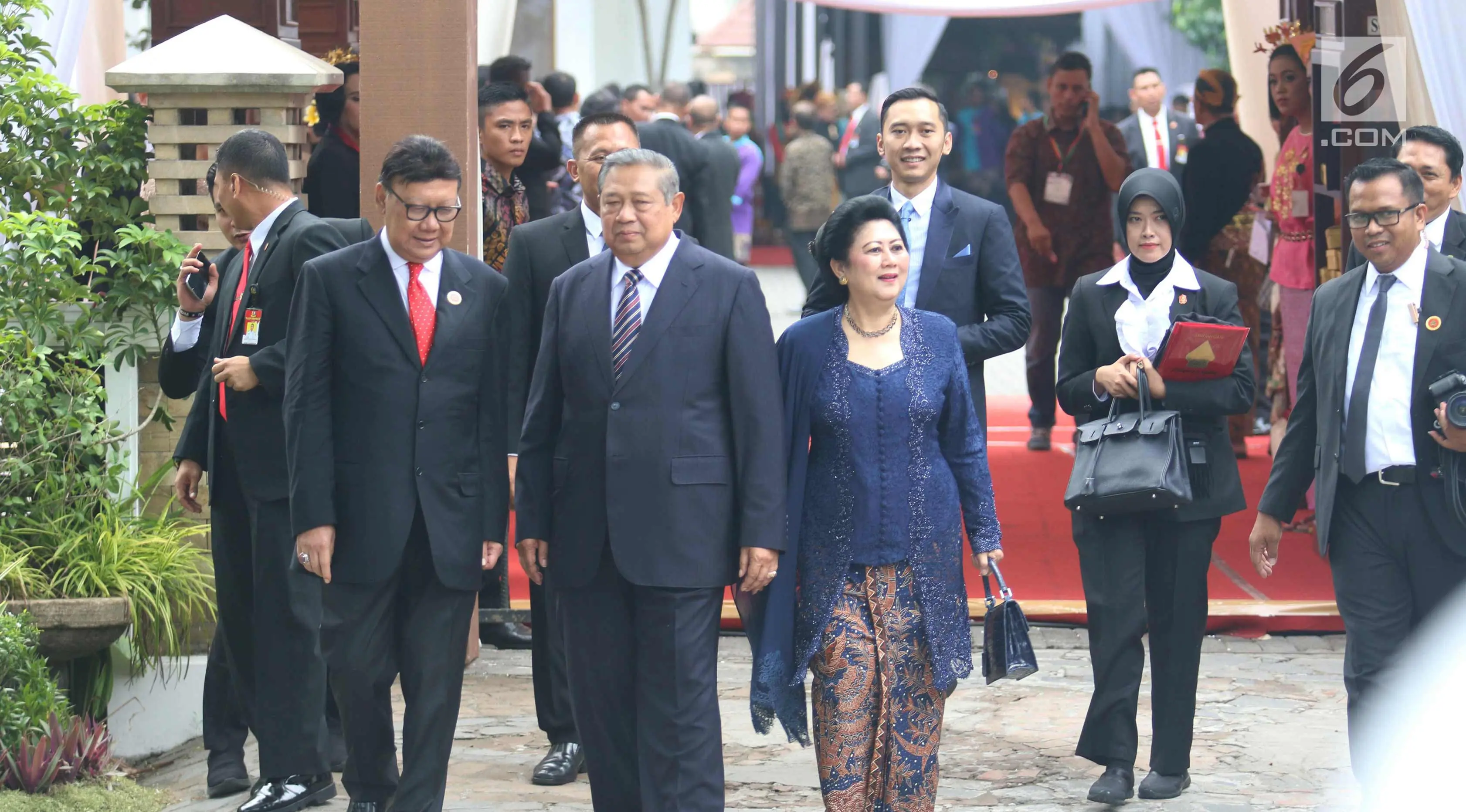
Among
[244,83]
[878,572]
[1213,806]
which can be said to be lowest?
[1213,806]

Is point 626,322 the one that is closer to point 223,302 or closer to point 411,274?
point 411,274

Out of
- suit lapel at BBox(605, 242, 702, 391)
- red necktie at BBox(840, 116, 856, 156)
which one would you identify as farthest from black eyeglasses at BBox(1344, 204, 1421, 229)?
red necktie at BBox(840, 116, 856, 156)

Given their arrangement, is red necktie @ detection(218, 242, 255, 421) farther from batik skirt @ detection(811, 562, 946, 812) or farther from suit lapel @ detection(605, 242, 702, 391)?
batik skirt @ detection(811, 562, 946, 812)

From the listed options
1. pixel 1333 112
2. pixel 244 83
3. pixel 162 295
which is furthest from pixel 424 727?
pixel 1333 112

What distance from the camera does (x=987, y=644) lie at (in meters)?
4.48

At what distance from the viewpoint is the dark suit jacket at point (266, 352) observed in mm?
5164

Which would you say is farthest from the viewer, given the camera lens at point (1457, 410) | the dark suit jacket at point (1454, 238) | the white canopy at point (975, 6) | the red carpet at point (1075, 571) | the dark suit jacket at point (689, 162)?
the white canopy at point (975, 6)

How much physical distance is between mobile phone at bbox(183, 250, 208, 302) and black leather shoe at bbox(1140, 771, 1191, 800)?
325 centimetres

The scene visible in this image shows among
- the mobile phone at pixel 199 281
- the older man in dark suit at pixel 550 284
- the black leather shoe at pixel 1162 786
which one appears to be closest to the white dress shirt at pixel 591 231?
the older man in dark suit at pixel 550 284

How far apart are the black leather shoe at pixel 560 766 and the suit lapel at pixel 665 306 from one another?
1620 mm

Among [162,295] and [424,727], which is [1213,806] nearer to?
[424,727]

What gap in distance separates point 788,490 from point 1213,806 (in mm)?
1762

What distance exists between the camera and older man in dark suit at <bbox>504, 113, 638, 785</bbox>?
17.8 feet

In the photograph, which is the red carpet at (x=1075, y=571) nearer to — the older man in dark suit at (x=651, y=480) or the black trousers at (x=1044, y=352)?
the black trousers at (x=1044, y=352)
